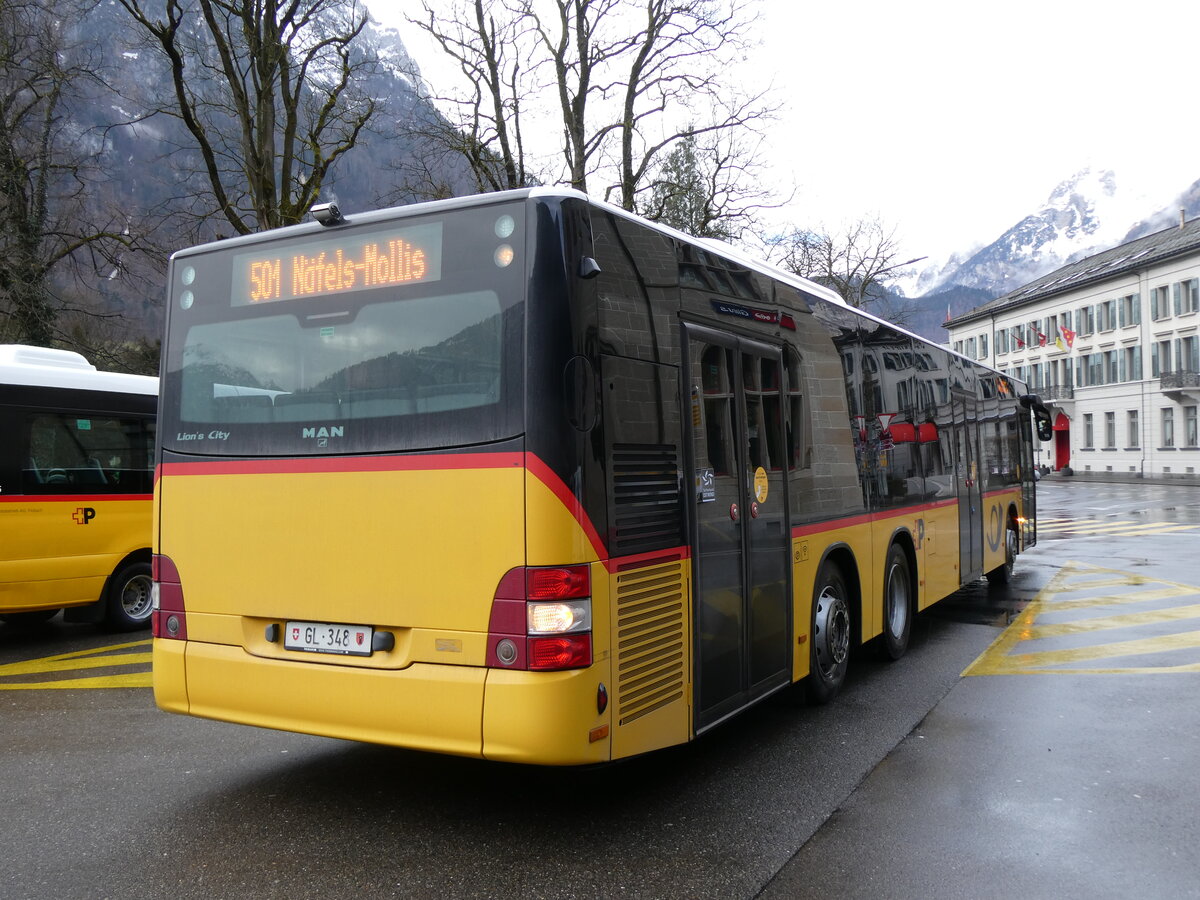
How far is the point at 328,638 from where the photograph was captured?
4.74 meters

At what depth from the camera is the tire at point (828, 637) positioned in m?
6.71

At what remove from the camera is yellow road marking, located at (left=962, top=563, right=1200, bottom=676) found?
328 inches

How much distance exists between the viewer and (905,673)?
818cm

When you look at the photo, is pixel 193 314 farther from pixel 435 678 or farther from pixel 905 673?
pixel 905 673

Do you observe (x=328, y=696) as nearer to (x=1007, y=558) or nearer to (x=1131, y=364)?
(x=1007, y=558)

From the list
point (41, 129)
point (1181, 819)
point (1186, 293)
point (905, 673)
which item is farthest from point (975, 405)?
point (1186, 293)

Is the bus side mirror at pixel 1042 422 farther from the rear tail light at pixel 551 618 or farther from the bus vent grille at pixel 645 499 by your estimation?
the rear tail light at pixel 551 618

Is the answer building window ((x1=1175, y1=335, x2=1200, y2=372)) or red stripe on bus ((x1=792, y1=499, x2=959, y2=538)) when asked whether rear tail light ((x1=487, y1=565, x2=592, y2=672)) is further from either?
building window ((x1=1175, y1=335, x2=1200, y2=372))

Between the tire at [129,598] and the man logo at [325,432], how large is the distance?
703cm

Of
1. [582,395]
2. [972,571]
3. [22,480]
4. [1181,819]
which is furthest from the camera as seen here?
[972,571]

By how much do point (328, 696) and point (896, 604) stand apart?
5.38 m

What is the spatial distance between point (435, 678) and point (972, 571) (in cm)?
827

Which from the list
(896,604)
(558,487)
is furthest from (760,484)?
(896,604)

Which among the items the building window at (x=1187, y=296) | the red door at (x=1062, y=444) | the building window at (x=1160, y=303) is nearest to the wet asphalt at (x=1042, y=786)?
the building window at (x=1187, y=296)
